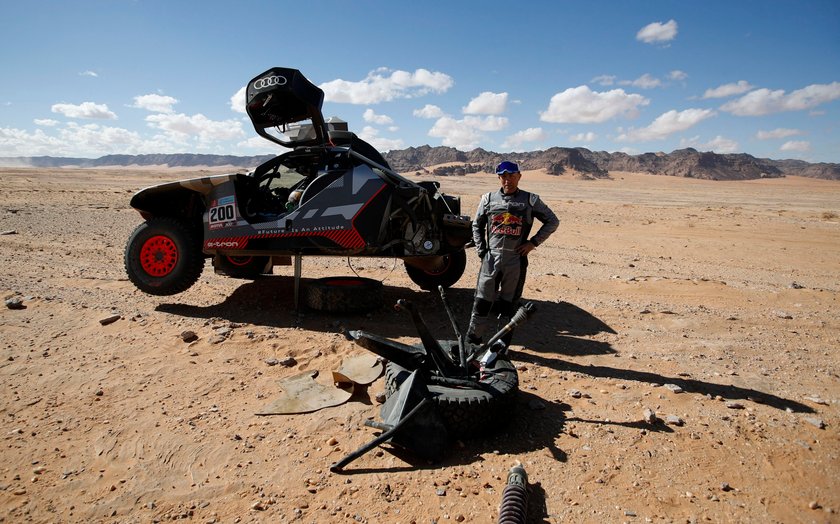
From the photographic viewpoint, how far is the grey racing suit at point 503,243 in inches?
188

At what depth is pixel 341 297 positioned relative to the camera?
231 inches

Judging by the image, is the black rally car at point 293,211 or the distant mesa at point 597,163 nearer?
the black rally car at point 293,211

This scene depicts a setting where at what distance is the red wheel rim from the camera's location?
6.20 metres

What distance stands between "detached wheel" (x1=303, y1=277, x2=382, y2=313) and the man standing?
152 cm

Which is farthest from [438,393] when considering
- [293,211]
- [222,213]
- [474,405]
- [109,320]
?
[222,213]

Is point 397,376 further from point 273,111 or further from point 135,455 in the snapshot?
point 273,111

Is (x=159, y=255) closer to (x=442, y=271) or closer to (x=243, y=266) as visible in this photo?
(x=243, y=266)

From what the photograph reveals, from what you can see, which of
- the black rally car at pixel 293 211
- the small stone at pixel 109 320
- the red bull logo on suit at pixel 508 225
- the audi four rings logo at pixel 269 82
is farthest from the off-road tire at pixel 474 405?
the audi four rings logo at pixel 269 82

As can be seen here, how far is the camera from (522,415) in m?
3.69

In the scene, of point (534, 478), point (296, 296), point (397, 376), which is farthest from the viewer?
point (296, 296)

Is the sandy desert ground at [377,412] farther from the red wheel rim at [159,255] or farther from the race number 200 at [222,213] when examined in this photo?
the race number 200 at [222,213]

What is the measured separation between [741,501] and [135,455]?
3.46 meters

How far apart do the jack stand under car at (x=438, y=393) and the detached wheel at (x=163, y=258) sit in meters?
3.50

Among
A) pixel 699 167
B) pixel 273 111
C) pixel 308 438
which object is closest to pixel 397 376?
pixel 308 438
